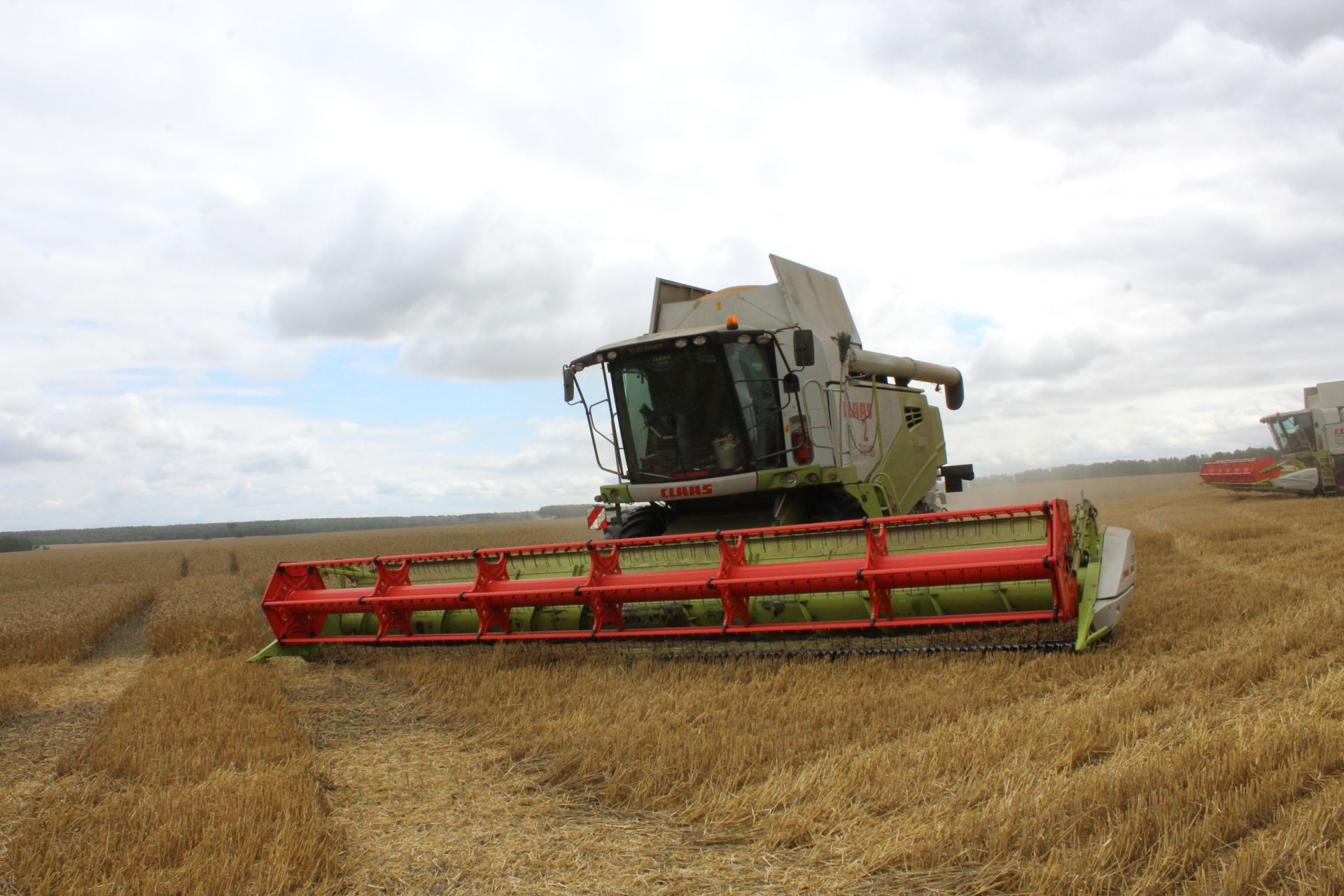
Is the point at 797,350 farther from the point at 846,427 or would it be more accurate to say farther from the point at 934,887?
the point at 934,887

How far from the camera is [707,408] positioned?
21.7 ft

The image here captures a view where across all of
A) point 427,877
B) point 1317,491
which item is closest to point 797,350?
point 427,877

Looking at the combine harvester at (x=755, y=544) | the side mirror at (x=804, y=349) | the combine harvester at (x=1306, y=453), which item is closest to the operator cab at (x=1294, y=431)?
the combine harvester at (x=1306, y=453)

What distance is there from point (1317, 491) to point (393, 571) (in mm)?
21032

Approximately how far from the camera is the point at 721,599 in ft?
17.6

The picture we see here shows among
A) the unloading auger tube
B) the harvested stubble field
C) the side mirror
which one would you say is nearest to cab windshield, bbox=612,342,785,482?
the side mirror

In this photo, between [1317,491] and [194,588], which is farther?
[1317,491]

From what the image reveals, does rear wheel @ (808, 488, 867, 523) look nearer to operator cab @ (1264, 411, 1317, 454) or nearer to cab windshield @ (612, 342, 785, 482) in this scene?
cab windshield @ (612, 342, 785, 482)

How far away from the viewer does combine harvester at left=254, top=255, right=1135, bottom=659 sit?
4848mm

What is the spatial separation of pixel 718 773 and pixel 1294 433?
2223 centimetres

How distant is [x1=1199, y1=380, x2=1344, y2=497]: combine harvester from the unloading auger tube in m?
17.8

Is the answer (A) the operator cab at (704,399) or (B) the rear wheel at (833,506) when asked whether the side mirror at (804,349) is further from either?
(B) the rear wheel at (833,506)

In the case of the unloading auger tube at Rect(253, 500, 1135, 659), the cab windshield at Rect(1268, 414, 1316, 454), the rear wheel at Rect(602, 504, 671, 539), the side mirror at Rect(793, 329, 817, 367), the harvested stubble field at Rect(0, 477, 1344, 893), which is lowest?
the harvested stubble field at Rect(0, 477, 1344, 893)

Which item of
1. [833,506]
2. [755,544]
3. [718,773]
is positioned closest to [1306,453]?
[833,506]
